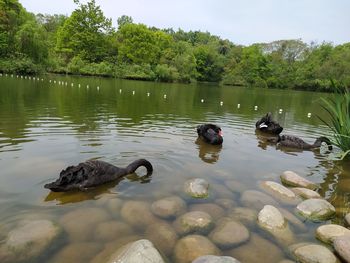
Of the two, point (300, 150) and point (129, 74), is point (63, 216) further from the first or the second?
point (129, 74)

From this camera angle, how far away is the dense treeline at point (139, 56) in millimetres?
43969

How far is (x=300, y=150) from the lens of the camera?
1095cm

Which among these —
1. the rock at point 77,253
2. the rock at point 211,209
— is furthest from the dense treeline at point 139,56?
the rock at point 77,253

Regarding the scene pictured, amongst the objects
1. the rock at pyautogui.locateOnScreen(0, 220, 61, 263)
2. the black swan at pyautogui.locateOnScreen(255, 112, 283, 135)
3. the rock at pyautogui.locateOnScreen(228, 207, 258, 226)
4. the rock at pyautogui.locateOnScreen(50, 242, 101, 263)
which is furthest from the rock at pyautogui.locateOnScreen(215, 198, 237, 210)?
the black swan at pyautogui.locateOnScreen(255, 112, 283, 135)

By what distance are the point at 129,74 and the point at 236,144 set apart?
46.6 m

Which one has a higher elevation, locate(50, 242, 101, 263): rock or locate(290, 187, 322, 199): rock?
Answer: locate(290, 187, 322, 199): rock

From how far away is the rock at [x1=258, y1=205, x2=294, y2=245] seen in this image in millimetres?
5102

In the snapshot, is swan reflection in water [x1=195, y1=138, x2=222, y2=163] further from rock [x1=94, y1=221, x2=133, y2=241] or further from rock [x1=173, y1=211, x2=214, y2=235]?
rock [x1=94, y1=221, x2=133, y2=241]

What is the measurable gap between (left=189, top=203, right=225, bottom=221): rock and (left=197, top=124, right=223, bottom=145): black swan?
4805 millimetres

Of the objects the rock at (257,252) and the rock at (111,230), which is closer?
the rock at (257,252)

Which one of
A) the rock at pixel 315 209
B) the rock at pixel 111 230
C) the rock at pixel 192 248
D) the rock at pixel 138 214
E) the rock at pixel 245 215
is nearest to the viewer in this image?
the rock at pixel 192 248

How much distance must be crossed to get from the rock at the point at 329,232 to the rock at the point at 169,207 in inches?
89.6

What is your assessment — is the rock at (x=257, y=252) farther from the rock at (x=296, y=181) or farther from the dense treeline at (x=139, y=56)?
the dense treeline at (x=139, y=56)

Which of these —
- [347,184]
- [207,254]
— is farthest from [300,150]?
[207,254]
